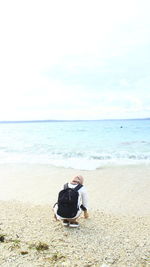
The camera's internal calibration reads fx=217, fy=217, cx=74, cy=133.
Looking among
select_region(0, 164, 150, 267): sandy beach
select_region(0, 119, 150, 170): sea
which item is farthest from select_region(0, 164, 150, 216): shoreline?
select_region(0, 119, 150, 170): sea

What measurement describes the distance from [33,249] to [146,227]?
2.35m

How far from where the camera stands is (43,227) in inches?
161

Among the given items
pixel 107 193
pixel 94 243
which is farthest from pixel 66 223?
pixel 107 193

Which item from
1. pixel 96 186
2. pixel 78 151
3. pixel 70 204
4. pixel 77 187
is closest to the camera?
pixel 70 204

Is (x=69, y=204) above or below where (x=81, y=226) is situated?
above

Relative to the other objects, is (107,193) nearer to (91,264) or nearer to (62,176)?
(62,176)

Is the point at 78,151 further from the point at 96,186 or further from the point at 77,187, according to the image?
the point at 77,187

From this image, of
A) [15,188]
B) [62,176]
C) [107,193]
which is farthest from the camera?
[62,176]

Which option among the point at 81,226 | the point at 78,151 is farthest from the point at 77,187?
the point at 78,151

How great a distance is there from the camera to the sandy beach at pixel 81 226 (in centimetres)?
303

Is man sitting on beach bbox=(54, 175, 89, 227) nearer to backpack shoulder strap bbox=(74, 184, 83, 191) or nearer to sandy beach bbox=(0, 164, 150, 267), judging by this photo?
backpack shoulder strap bbox=(74, 184, 83, 191)

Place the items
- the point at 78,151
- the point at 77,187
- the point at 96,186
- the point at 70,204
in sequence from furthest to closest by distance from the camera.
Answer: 1. the point at 78,151
2. the point at 96,186
3. the point at 77,187
4. the point at 70,204

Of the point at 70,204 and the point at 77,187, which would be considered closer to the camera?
the point at 70,204

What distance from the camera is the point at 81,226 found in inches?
168
